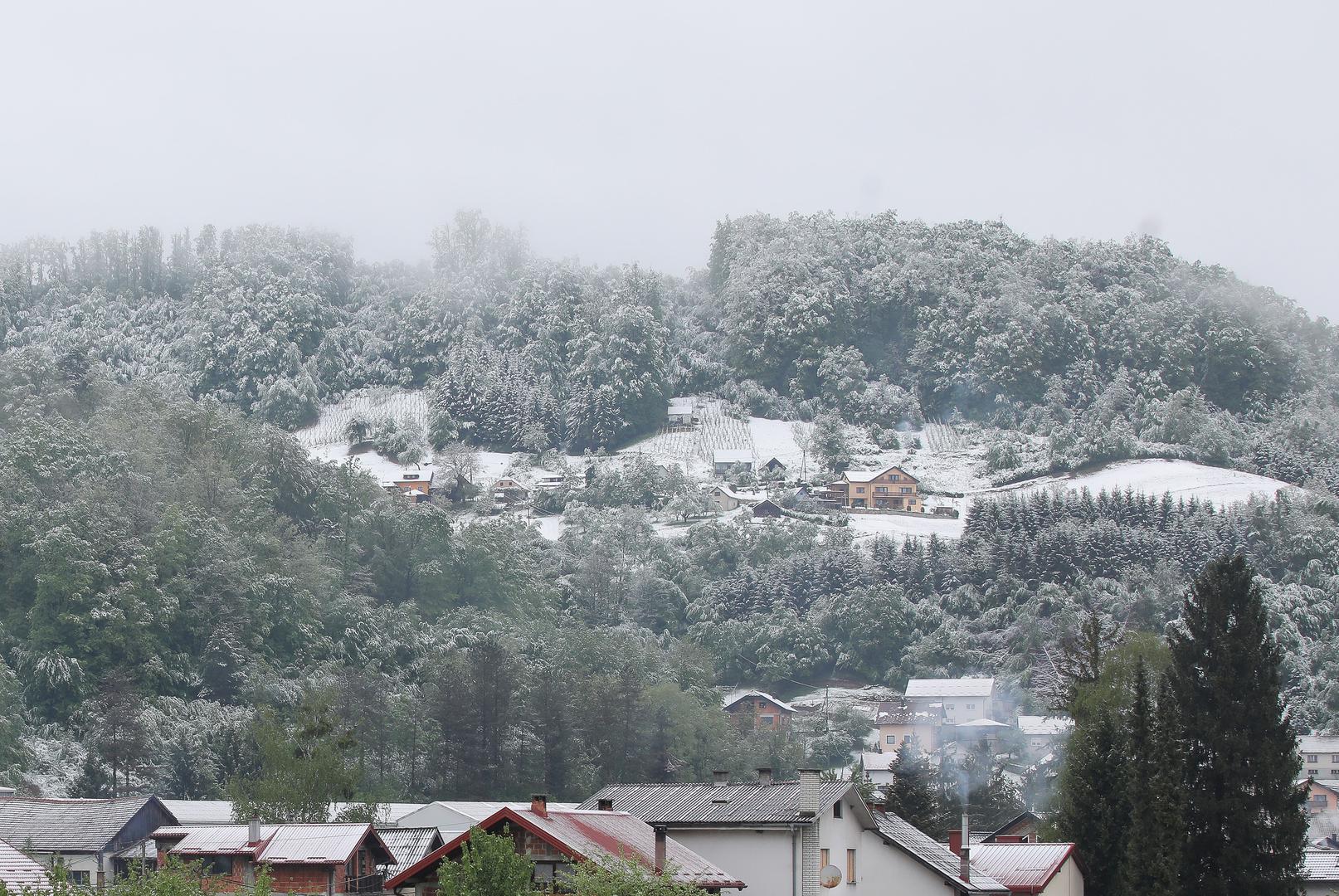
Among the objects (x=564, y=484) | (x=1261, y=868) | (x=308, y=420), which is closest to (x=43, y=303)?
(x=308, y=420)

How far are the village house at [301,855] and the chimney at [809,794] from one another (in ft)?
32.5

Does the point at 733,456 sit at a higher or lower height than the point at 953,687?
higher

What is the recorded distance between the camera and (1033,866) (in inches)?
2064

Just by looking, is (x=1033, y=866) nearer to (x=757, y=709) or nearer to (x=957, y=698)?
(x=757, y=709)

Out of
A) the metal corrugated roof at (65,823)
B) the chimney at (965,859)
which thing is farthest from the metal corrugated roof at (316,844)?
the chimney at (965,859)

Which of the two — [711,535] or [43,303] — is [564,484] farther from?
[43,303]

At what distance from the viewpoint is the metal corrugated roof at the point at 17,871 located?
27297 mm

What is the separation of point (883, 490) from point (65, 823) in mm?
116901

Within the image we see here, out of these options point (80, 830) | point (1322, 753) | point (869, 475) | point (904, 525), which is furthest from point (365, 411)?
point (80, 830)

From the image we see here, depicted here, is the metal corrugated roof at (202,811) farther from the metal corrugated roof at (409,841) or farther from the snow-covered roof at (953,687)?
the snow-covered roof at (953,687)

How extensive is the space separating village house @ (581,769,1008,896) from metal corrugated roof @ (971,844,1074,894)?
96 centimetres

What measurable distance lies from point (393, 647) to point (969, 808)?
36071 millimetres

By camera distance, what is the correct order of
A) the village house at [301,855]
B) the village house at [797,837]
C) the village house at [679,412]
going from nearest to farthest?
the village house at [797,837] → the village house at [301,855] → the village house at [679,412]

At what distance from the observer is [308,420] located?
183 m
